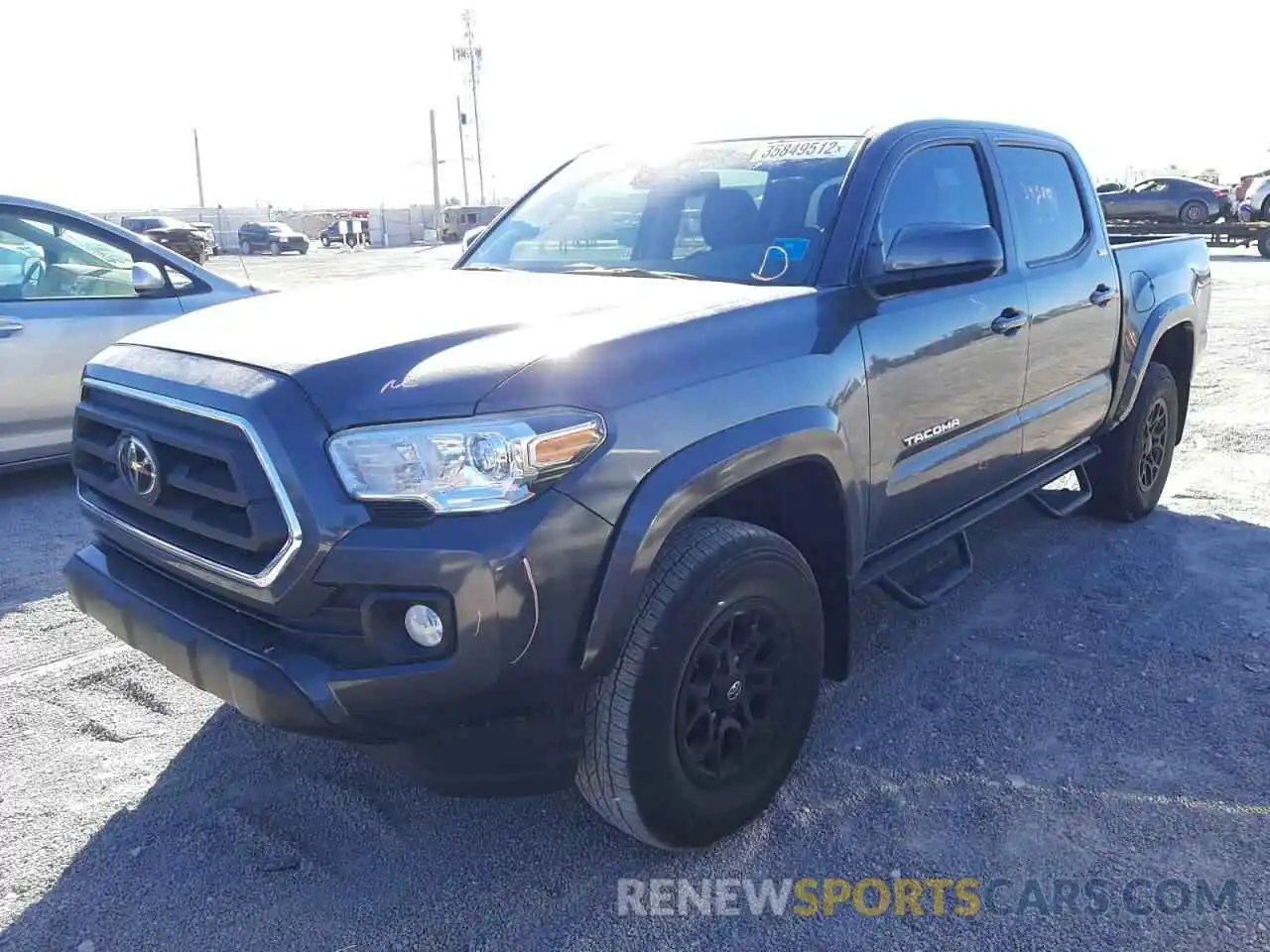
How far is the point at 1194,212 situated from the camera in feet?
87.2

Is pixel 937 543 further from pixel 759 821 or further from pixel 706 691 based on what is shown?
pixel 706 691

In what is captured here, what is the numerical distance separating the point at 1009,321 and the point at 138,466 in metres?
2.84

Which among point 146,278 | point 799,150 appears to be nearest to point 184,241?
point 146,278

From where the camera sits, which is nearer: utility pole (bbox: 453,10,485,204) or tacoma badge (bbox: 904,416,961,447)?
tacoma badge (bbox: 904,416,961,447)

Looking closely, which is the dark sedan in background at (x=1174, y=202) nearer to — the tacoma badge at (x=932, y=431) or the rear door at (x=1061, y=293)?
the rear door at (x=1061, y=293)

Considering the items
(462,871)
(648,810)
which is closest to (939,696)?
(648,810)

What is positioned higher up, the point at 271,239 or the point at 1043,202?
the point at 271,239

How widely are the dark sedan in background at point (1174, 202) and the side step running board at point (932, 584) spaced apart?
25.7 m

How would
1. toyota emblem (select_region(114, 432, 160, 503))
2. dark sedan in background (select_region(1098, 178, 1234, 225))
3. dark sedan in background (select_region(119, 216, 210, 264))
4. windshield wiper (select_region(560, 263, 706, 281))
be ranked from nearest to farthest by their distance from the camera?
toyota emblem (select_region(114, 432, 160, 503)) → windshield wiper (select_region(560, 263, 706, 281)) → dark sedan in background (select_region(1098, 178, 1234, 225)) → dark sedan in background (select_region(119, 216, 210, 264))

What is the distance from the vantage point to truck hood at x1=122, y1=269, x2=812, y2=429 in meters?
2.19

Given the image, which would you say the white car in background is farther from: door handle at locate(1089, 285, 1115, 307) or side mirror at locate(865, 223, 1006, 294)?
side mirror at locate(865, 223, 1006, 294)

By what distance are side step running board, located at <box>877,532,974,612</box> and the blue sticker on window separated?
1.05m

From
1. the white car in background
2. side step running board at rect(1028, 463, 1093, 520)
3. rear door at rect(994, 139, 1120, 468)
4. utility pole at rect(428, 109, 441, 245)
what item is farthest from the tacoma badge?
utility pole at rect(428, 109, 441, 245)

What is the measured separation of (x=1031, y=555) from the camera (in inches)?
192
